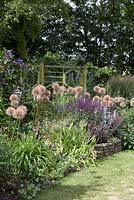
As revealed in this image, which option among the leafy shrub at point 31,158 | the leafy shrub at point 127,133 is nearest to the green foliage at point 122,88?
the leafy shrub at point 127,133

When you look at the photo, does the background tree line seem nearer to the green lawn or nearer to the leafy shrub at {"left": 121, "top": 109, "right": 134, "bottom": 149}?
the leafy shrub at {"left": 121, "top": 109, "right": 134, "bottom": 149}

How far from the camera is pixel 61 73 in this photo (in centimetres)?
1280

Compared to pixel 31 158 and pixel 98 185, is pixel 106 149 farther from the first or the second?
pixel 31 158

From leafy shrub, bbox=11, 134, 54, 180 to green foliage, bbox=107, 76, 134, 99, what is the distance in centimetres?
571

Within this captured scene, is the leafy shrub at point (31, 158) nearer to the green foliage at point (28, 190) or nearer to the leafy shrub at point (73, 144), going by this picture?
the green foliage at point (28, 190)

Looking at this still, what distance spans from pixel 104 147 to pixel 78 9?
57.6ft

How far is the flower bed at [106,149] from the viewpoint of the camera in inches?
291

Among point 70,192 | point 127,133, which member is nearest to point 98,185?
point 70,192

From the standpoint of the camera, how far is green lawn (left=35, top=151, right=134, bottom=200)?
5.04 m

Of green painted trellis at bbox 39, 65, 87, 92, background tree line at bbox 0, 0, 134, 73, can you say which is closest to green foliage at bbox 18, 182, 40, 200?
green painted trellis at bbox 39, 65, 87, 92

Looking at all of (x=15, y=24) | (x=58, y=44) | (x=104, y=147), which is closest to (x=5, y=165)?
(x=104, y=147)

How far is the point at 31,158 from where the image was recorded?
5.56 meters

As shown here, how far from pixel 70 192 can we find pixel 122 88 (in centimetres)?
698

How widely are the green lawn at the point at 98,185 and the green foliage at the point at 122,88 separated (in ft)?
15.5
